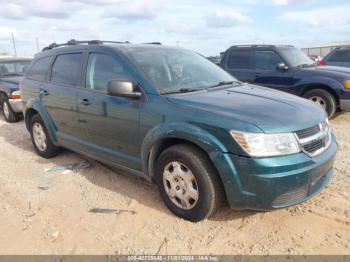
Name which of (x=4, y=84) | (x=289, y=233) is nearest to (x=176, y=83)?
(x=289, y=233)

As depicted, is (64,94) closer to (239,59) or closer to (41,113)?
(41,113)

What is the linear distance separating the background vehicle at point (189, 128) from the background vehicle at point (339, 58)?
8.82 m

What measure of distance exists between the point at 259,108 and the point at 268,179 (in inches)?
28.0

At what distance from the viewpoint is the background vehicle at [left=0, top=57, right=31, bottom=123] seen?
8.04 m

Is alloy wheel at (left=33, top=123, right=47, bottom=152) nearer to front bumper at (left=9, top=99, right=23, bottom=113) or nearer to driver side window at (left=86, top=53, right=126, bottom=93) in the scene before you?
driver side window at (left=86, top=53, right=126, bottom=93)

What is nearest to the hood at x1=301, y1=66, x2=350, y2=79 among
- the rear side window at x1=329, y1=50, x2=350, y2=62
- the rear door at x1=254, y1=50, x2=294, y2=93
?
the rear door at x1=254, y1=50, x2=294, y2=93

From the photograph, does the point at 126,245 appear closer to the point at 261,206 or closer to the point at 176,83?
the point at 261,206

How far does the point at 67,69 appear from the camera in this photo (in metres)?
4.62

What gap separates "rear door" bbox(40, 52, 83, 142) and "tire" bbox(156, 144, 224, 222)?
170cm

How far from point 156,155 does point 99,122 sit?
40.1 inches

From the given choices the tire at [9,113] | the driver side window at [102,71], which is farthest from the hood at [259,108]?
the tire at [9,113]

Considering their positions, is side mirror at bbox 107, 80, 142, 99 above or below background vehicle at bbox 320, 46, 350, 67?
above

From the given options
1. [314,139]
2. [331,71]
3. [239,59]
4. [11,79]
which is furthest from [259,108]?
[11,79]

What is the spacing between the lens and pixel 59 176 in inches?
178
